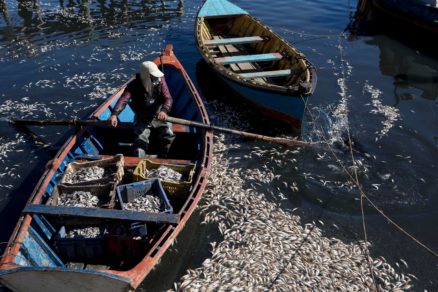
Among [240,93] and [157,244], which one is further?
[240,93]

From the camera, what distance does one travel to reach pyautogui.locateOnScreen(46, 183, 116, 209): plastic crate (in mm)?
7445

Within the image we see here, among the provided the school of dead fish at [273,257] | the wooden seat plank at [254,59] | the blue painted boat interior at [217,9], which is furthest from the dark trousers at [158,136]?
the blue painted boat interior at [217,9]

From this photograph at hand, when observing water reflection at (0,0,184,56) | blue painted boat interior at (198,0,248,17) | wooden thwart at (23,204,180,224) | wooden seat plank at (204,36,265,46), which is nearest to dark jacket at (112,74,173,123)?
wooden thwart at (23,204,180,224)

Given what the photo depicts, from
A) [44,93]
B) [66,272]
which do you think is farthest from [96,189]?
[44,93]

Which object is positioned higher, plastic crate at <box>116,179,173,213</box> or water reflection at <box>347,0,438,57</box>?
water reflection at <box>347,0,438,57</box>

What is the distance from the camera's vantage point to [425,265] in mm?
7934

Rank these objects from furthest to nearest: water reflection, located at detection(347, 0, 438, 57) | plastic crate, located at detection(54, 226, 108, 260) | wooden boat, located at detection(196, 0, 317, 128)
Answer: water reflection, located at detection(347, 0, 438, 57) < wooden boat, located at detection(196, 0, 317, 128) < plastic crate, located at detection(54, 226, 108, 260)

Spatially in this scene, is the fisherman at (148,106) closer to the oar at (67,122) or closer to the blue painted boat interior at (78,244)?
the oar at (67,122)

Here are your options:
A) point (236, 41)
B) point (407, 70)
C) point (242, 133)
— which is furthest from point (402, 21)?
point (242, 133)

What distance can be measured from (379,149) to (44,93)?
510 inches

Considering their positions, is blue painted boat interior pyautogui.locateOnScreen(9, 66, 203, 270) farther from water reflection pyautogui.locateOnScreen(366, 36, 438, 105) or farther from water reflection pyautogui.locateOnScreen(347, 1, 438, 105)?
water reflection pyautogui.locateOnScreen(347, 1, 438, 105)

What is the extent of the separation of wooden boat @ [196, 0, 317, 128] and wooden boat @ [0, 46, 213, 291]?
2553mm

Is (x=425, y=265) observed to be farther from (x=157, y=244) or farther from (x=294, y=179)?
(x=157, y=244)

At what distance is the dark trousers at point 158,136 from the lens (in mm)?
9227
